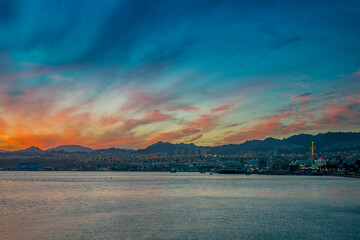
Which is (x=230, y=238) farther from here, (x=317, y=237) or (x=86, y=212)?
(x=86, y=212)

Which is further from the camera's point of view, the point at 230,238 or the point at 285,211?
the point at 285,211

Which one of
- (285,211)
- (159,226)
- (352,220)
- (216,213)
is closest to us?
(159,226)

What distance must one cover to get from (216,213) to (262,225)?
950 centimetres

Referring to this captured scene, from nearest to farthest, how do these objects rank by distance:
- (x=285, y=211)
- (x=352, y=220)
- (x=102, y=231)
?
(x=102, y=231), (x=352, y=220), (x=285, y=211)

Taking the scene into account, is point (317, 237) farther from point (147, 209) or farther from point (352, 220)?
point (147, 209)

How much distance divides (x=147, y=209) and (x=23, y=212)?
17.6 m

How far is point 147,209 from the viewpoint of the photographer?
5006 centimetres

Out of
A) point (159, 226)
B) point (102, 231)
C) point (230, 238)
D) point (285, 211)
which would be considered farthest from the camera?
point (285, 211)

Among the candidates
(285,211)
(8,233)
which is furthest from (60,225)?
(285,211)

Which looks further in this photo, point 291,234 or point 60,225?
point 60,225

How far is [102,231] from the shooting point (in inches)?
1314

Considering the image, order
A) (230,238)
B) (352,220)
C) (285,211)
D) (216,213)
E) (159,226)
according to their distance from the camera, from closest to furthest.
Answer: (230,238), (159,226), (352,220), (216,213), (285,211)

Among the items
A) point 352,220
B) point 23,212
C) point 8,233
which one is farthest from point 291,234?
point 23,212

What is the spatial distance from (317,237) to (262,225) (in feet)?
22.5
